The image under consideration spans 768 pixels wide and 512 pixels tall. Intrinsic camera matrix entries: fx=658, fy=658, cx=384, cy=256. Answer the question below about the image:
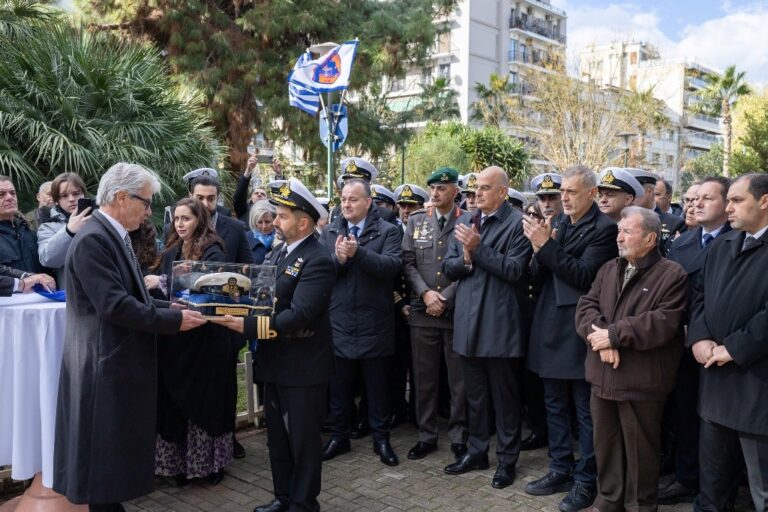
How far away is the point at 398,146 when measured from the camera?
778 inches

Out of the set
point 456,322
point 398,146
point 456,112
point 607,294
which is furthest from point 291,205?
point 456,112

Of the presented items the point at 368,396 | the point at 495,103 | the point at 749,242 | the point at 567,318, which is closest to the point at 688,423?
the point at 567,318

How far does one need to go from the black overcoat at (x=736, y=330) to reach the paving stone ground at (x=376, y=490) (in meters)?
1.12

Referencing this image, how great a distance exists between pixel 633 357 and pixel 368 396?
224 centimetres

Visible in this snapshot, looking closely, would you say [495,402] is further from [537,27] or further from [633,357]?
[537,27]

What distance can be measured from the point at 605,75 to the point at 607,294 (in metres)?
35.0

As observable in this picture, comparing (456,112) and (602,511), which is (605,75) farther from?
(602,511)

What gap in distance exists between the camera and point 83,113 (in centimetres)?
898

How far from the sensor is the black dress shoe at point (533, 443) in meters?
5.55

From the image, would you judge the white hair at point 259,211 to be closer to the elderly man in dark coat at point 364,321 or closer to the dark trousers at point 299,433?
the elderly man in dark coat at point 364,321

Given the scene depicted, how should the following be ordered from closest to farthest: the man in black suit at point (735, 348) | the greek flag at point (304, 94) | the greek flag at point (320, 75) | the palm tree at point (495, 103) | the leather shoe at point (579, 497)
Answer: the man in black suit at point (735, 348) < the leather shoe at point (579, 497) < the greek flag at point (320, 75) < the greek flag at point (304, 94) < the palm tree at point (495, 103)

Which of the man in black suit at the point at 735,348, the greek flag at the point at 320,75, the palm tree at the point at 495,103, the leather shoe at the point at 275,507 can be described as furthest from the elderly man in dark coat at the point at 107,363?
the palm tree at the point at 495,103

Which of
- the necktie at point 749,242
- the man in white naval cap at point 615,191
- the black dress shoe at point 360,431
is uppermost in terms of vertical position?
the man in white naval cap at point 615,191

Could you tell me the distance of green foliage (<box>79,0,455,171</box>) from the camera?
1497 cm
